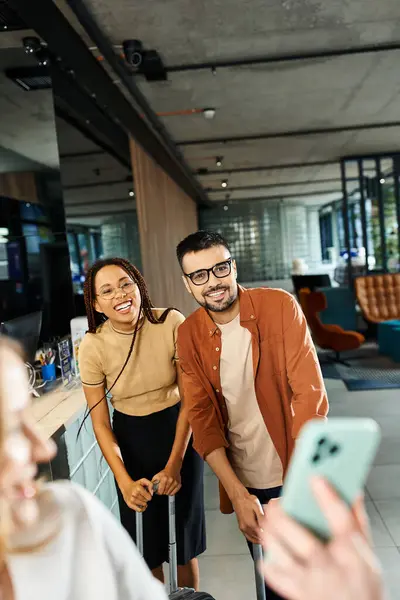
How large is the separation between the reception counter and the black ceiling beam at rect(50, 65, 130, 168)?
2.43 m

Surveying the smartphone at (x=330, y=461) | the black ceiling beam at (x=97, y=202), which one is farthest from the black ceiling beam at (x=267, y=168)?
the smartphone at (x=330, y=461)

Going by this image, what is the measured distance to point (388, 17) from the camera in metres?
3.74

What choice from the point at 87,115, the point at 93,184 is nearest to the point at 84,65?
the point at 87,115

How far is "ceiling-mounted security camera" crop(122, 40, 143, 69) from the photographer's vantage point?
3.88 m

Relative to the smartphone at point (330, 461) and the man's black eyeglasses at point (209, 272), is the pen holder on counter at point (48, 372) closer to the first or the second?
the man's black eyeglasses at point (209, 272)

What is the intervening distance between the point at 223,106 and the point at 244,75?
40.6 inches

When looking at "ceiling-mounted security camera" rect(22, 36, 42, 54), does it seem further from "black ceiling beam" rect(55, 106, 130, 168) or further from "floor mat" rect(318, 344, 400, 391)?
"floor mat" rect(318, 344, 400, 391)

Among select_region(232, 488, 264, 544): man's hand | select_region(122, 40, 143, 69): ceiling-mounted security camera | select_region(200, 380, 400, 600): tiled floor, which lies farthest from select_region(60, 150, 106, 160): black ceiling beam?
select_region(232, 488, 264, 544): man's hand

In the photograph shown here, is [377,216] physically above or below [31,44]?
below

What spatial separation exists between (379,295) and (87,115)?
584cm

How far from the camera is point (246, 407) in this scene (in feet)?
6.30

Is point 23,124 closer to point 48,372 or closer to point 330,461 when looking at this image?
point 48,372

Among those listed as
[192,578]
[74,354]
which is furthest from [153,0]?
[192,578]

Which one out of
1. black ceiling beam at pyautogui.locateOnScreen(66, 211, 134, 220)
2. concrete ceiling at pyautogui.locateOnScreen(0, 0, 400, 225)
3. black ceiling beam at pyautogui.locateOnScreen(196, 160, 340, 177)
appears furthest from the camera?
black ceiling beam at pyautogui.locateOnScreen(196, 160, 340, 177)
